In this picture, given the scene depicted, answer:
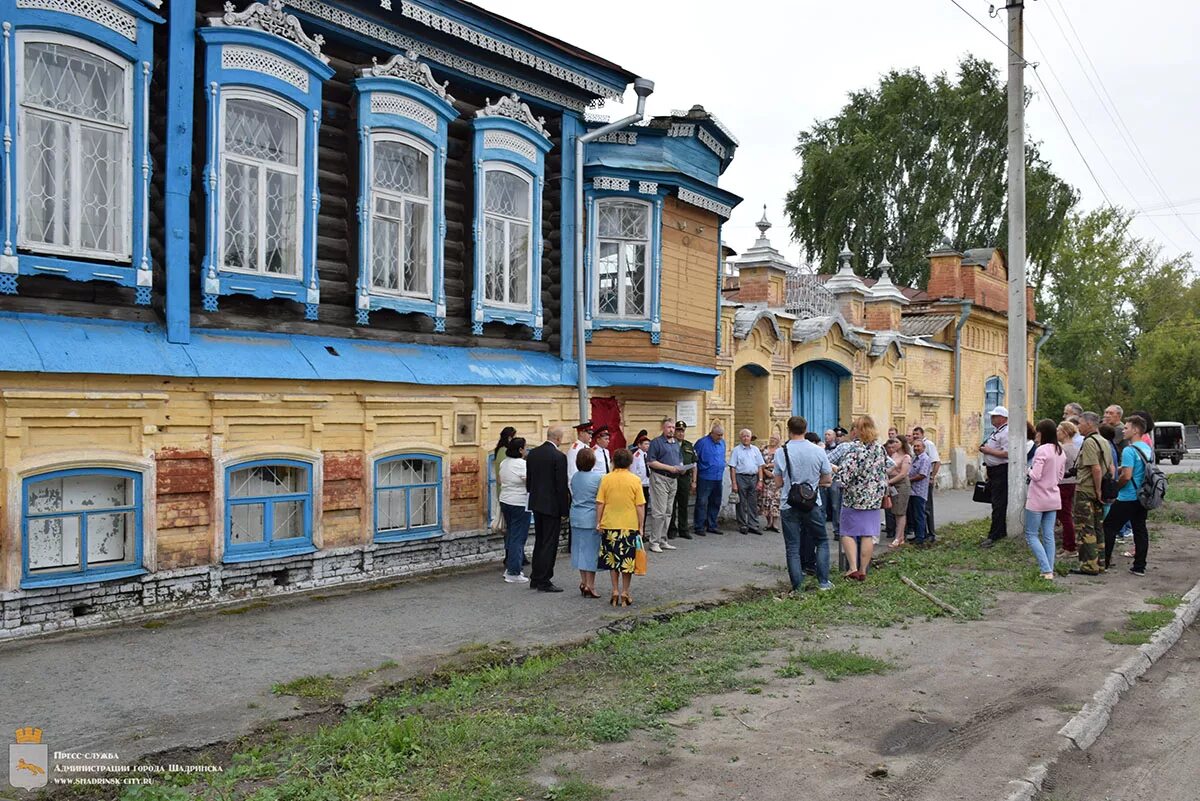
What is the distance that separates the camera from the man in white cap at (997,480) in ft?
45.3

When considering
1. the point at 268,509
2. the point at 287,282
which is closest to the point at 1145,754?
the point at 268,509

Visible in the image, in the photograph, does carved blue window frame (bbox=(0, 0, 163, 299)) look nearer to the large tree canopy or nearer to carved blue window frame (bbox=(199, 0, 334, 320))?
carved blue window frame (bbox=(199, 0, 334, 320))

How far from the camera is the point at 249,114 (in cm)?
1005

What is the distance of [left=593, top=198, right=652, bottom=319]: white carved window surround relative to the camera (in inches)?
559

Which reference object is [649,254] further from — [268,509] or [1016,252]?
[268,509]

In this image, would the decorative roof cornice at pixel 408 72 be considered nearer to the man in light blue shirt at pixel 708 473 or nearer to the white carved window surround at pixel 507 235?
the white carved window surround at pixel 507 235

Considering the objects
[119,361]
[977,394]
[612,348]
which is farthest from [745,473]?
[977,394]

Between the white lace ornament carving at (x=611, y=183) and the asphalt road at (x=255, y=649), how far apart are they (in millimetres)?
5314

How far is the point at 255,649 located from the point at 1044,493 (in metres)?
8.20

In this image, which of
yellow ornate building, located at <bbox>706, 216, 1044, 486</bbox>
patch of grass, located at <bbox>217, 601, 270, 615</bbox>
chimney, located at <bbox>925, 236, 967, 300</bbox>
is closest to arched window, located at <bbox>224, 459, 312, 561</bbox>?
patch of grass, located at <bbox>217, 601, 270, 615</bbox>

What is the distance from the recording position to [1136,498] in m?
11.4

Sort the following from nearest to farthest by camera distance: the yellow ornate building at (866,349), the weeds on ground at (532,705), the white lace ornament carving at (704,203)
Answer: the weeds on ground at (532,705) → the white lace ornament carving at (704,203) → the yellow ornate building at (866,349)

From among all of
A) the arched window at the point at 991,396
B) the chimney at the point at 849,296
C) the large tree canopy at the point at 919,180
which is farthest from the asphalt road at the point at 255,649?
the large tree canopy at the point at 919,180
